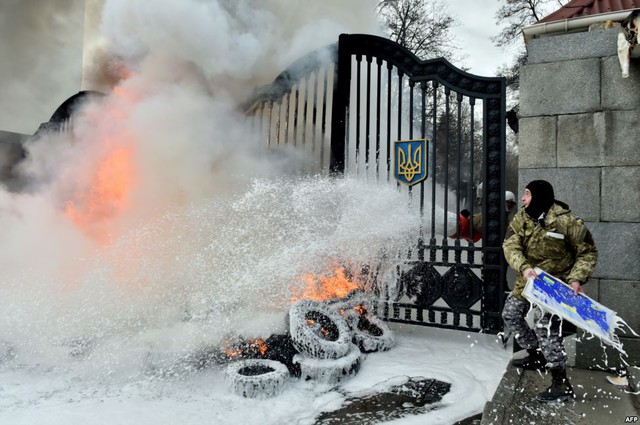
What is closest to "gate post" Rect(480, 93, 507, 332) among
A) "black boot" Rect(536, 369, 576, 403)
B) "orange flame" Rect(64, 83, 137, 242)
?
"black boot" Rect(536, 369, 576, 403)

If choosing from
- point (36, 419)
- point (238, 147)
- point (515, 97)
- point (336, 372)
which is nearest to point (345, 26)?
point (238, 147)

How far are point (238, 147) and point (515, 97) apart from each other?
13107mm

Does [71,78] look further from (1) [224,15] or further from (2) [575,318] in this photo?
(2) [575,318]

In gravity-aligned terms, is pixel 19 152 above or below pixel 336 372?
above

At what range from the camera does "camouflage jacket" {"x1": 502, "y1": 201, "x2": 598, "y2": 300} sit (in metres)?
3.08

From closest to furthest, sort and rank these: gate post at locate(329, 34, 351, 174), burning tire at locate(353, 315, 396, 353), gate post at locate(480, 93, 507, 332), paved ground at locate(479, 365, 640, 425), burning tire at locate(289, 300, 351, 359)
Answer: paved ground at locate(479, 365, 640, 425) < burning tire at locate(289, 300, 351, 359) < burning tire at locate(353, 315, 396, 353) < gate post at locate(480, 93, 507, 332) < gate post at locate(329, 34, 351, 174)

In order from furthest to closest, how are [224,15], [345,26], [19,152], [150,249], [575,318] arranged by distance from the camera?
[19,152] < [345,26] < [224,15] < [150,249] < [575,318]

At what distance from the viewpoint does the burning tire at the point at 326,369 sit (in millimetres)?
3951

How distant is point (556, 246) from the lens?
3.13 meters

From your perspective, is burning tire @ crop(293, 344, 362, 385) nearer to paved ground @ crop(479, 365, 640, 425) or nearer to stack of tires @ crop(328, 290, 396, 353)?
stack of tires @ crop(328, 290, 396, 353)

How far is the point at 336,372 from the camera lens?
398 cm

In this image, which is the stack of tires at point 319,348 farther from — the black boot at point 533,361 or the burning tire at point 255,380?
the black boot at point 533,361

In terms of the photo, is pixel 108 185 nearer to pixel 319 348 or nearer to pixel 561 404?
pixel 319 348

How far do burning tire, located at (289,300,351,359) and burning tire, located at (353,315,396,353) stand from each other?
0.37 meters
